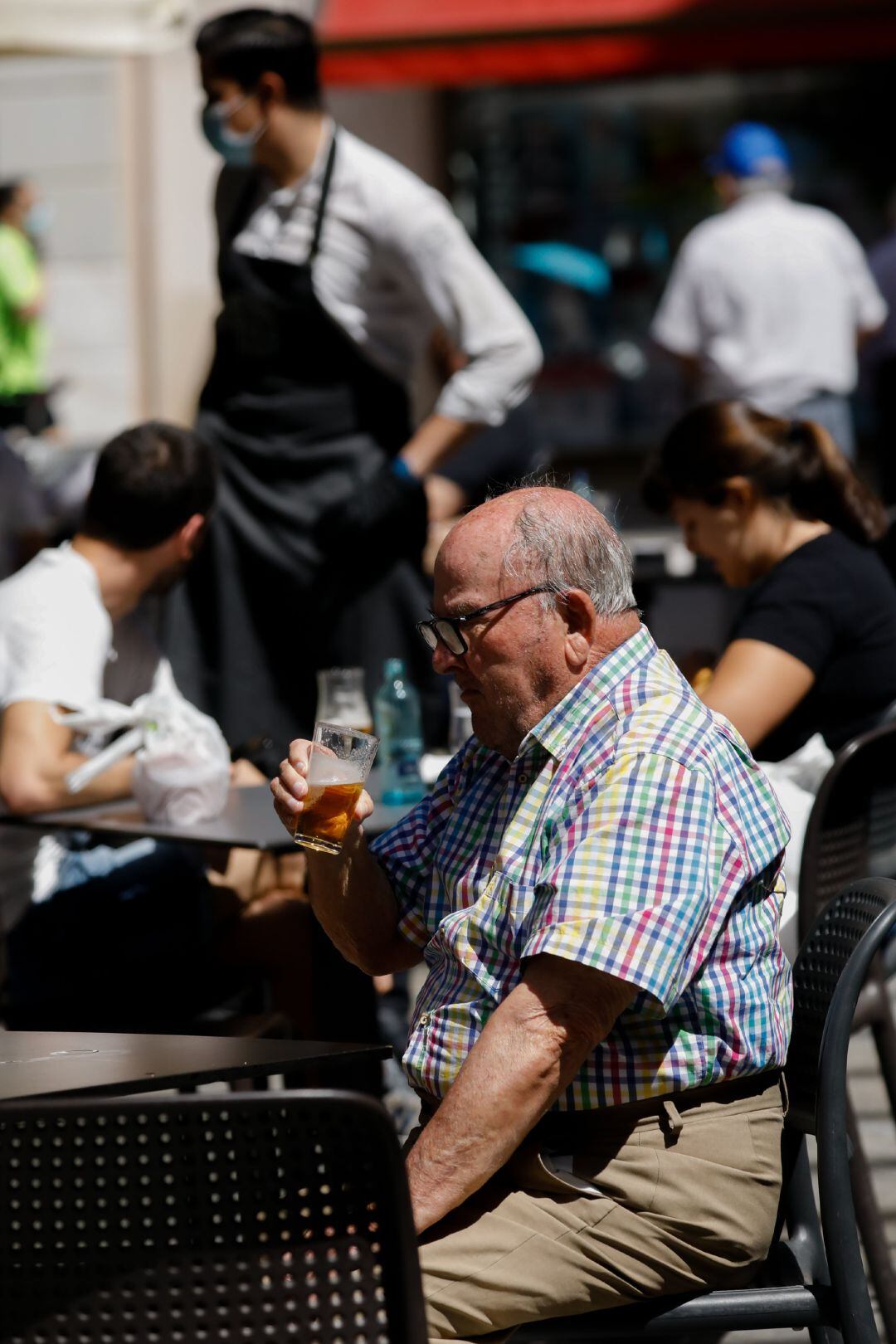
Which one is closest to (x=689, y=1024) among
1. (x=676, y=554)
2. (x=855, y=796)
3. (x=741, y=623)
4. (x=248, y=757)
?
(x=855, y=796)

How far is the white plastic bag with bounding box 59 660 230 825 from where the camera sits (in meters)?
3.36

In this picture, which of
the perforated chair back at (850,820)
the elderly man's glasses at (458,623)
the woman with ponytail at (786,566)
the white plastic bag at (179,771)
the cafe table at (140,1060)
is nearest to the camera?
the cafe table at (140,1060)

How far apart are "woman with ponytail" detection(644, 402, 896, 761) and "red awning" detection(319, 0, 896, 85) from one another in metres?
6.05

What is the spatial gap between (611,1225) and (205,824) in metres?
1.43

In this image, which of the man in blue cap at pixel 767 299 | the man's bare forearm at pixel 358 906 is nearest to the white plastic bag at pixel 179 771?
the man's bare forearm at pixel 358 906

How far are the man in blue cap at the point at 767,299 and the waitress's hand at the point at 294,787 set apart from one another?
5.20 m

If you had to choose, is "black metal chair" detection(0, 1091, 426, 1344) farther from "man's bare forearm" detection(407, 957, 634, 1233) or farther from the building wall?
the building wall

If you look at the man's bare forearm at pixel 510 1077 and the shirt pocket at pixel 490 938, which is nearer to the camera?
the man's bare forearm at pixel 510 1077

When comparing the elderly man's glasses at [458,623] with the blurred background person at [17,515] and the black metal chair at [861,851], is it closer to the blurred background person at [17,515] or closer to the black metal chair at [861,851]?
the black metal chair at [861,851]

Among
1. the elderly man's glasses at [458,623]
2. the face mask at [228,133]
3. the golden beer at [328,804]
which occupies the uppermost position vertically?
the face mask at [228,133]

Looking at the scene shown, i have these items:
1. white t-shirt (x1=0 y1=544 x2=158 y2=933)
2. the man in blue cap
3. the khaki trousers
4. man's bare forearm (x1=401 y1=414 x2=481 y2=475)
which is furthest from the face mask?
the man in blue cap

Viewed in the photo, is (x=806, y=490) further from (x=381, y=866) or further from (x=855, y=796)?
(x=381, y=866)

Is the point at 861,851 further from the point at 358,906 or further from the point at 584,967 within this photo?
the point at 584,967

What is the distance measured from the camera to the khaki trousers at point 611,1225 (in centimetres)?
206
